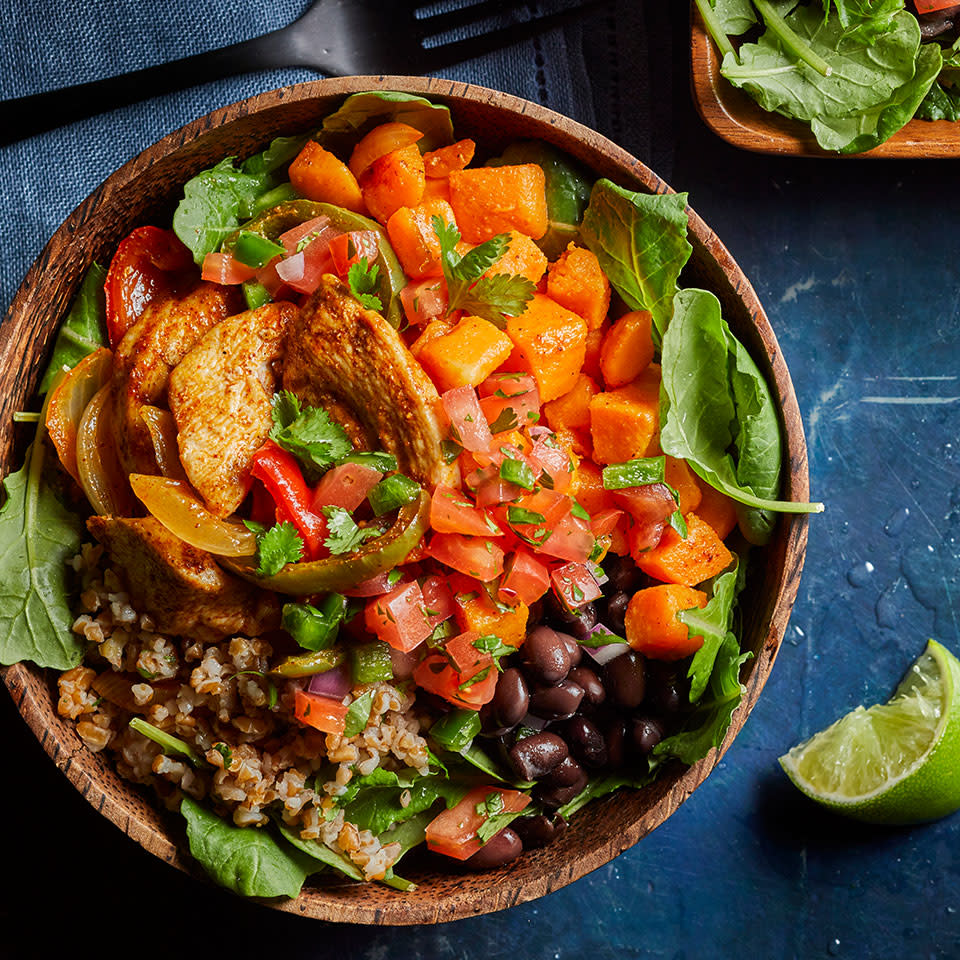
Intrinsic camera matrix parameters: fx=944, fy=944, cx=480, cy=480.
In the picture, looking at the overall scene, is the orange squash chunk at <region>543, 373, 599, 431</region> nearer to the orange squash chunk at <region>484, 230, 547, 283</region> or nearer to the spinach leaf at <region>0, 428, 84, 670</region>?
the orange squash chunk at <region>484, 230, 547, 283</region>

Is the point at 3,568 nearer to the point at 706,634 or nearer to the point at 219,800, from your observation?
the point at 219,800

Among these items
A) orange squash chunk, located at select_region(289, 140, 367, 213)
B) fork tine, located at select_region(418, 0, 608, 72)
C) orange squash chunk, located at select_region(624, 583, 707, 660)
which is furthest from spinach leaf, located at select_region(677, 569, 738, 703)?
fork tine, located at select_region(418, 0, 608, 72)

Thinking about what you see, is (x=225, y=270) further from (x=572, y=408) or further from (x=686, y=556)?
(x=686, y=556)

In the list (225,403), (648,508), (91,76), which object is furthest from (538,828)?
(91,76)

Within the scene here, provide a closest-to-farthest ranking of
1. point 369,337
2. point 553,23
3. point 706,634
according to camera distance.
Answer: point 369,337 → point 706,634 → point 553,23

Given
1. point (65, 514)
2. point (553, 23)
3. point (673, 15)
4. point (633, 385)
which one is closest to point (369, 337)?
point (633, 385)

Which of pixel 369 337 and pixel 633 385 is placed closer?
pixel 369 337

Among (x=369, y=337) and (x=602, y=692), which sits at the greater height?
(x=369, y=337)

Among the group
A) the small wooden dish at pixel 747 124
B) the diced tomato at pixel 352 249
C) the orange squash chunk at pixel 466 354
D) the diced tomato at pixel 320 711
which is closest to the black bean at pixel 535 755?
the diced tomato at pixel 320 711
